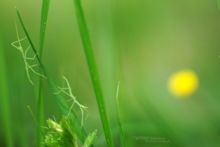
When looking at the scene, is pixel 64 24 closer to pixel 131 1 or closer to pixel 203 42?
pixel 131 1

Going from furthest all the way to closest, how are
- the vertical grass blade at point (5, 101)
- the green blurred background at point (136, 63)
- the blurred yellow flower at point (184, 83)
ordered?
the blurred yellow flower at point (184, 83)
the green blurred background at point (136, 63)
the vertical grass blade at point (5, 101)

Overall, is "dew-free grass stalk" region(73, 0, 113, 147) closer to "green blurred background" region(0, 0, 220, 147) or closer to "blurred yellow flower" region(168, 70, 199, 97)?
"green blurred background" region(0, 0, 220, 147)

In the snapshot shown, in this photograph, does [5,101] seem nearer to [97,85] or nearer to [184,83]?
[97,85]

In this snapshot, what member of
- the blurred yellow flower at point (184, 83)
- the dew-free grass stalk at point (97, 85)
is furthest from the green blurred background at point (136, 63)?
the dew-free grass stalk at point (97, 85)

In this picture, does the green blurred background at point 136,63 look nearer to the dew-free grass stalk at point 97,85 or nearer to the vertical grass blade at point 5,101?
the vertical grass blade at point 5,101

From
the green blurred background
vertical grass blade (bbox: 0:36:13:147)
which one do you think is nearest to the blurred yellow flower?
the green blurred background
